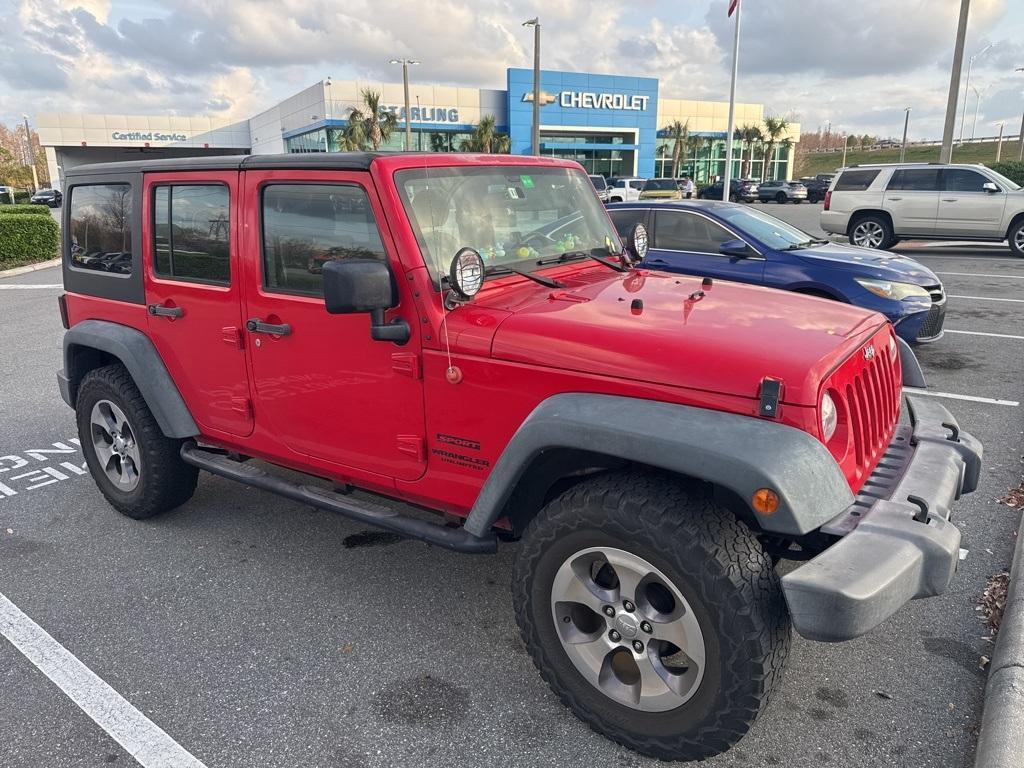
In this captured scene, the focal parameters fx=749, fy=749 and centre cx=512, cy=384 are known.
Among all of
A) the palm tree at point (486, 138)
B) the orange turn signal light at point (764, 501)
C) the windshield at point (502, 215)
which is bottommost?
the orange turn signal light at point (764, 501)

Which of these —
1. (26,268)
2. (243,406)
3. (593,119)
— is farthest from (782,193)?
(243,406)

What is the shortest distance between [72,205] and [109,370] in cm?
99

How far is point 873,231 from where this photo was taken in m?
15.4

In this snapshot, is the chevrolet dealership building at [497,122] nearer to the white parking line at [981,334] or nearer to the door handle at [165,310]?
the white parking line at [981,334]

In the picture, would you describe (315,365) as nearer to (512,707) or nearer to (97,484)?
(512,707)

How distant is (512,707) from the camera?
2.71 meters

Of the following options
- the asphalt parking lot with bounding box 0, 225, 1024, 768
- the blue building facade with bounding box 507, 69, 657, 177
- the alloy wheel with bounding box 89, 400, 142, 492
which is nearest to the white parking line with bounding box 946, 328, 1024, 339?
the asphalt parking lot with bounding box 0, 225, 1024, 768

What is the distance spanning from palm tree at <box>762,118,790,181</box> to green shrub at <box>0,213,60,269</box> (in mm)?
60242

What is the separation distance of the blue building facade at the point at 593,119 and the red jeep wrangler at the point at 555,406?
4779 cm

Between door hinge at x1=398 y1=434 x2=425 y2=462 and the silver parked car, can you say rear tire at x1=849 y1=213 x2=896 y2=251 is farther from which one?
the silver parked car

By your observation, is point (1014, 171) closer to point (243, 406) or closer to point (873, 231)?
point (873, 231)

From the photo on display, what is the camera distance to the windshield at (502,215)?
291 centimetres

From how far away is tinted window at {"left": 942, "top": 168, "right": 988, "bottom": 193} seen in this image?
14711mm

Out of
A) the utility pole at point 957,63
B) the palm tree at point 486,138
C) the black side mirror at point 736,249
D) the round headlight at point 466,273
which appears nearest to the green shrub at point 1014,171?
the utility pole at point 957,63
